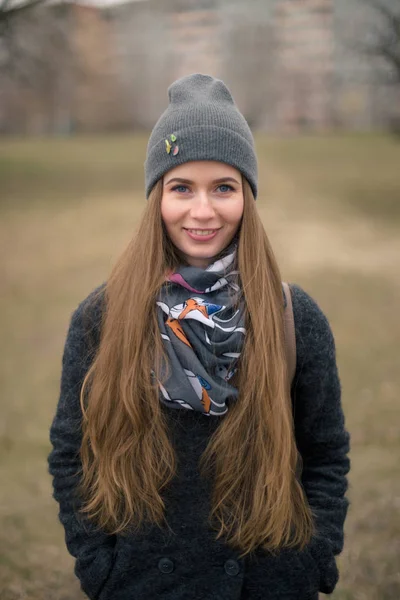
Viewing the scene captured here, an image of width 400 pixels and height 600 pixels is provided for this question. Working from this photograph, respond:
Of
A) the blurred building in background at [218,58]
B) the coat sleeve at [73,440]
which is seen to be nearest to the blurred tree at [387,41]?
the blurred building in background at [218,58]

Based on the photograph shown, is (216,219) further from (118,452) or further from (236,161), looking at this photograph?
(118,452)

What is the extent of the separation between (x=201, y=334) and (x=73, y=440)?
42 centimetres

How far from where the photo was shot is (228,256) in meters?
1.65

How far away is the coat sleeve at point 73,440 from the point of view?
164cm

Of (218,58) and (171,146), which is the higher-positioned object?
(218,58)

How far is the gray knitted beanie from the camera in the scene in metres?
1.61

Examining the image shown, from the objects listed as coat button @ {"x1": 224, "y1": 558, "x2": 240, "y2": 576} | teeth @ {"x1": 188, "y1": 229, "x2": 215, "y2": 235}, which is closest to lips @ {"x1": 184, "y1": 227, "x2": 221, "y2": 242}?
teeth @ {"x1": 188, "y1": 229, "x2": 215, "y2": 235}

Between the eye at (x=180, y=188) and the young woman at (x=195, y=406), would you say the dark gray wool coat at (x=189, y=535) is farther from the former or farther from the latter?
the eye at (x=180, y=188)

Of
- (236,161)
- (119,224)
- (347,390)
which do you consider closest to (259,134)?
(119,224)

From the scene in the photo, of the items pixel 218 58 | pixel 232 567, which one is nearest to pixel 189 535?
pixel 232 567

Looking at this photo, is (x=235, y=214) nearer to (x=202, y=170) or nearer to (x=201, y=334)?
(x=202, y=170)

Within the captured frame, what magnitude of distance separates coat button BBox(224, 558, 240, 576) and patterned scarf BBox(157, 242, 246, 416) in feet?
1.10

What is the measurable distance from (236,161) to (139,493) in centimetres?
80

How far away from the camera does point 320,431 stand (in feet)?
5.61
